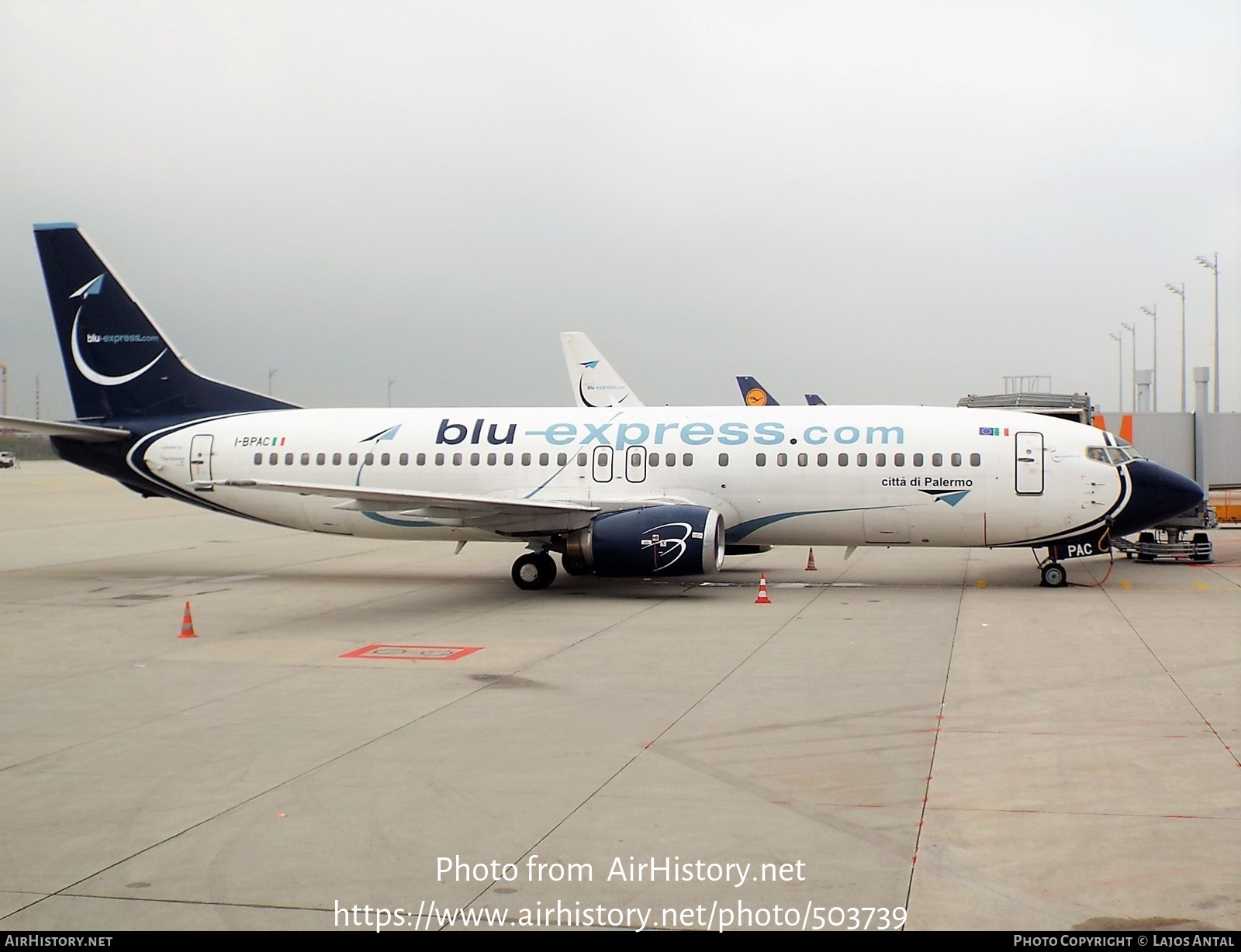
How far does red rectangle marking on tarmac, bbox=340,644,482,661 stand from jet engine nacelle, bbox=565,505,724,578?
17.4ft

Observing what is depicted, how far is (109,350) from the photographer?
25.8m

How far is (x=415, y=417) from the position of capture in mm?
24625

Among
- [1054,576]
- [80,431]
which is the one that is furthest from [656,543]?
[80,431]

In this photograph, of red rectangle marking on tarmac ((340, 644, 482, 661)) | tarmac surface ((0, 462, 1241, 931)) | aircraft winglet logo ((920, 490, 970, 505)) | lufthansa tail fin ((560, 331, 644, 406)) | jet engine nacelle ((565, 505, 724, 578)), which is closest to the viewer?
tarmac surface ((0, 462, 1241, 931))

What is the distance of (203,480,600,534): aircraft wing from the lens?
65.1 feet

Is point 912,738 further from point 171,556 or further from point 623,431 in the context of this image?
point 171,556

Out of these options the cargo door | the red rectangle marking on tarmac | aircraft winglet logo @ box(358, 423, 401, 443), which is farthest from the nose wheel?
aircraft winglet logo @ box(358, 423, 401, 443)

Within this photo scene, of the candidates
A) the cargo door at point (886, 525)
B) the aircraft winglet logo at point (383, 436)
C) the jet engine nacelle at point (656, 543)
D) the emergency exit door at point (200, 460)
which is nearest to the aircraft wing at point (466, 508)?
the jet engine nacelle at point (656, 543)

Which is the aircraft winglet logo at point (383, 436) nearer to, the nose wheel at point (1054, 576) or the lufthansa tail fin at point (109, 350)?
the lufthansa tail fin at point (109, 350)

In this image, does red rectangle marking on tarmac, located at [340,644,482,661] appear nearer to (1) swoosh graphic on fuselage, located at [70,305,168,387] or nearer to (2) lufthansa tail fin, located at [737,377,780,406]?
(1) swoosh graphic on fuselage, located at [70,305,168,387]

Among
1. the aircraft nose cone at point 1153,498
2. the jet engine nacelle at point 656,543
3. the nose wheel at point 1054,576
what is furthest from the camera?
the nose wheel at point 1054,576

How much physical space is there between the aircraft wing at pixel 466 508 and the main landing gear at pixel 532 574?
779 mm

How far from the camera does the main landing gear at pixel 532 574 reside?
22219 mm

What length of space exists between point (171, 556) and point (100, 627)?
40.4ft
